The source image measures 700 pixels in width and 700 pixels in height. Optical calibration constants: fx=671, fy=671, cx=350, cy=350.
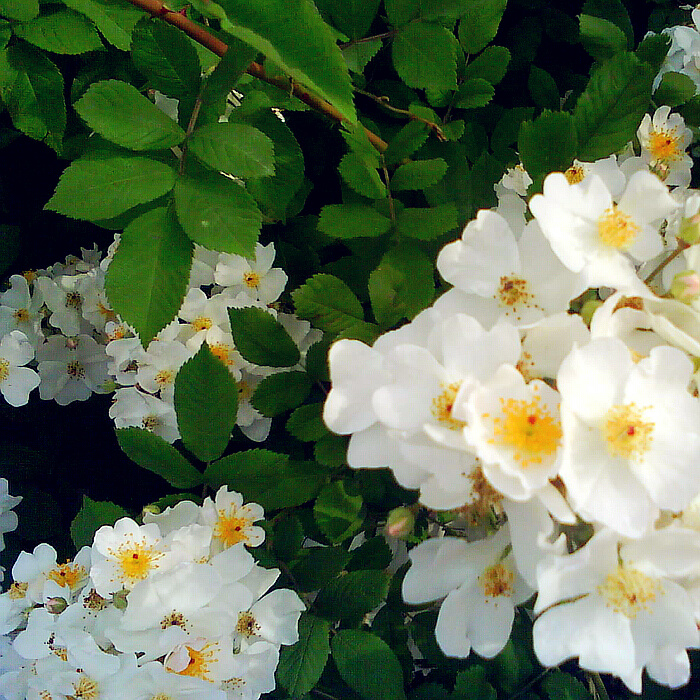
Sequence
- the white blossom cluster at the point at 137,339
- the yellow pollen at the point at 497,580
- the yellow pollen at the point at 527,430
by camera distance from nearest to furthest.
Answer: the yellow pollen at the point at 527,430, the yellow pollen at the point at 497,580, the white blossom cluster at the point at 137,339

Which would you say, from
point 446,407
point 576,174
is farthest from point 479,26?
point 446,407

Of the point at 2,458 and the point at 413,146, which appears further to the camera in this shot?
the point at 2,458

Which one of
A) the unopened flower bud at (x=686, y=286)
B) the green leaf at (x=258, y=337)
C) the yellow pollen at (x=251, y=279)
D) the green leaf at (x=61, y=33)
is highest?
the unopened flower bud at (x=686, y=286)

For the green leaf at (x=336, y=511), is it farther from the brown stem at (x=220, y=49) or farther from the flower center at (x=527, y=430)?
the brown stem at (x=220, y=49)

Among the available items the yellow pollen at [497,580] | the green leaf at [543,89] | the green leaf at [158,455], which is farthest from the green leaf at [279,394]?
the green leaf at [543,89]

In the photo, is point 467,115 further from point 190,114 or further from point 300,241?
point 190,114

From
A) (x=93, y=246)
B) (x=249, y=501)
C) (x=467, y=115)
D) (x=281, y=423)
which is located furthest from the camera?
(x=93, y=246)

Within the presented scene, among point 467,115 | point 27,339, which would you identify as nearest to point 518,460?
point 467,115
